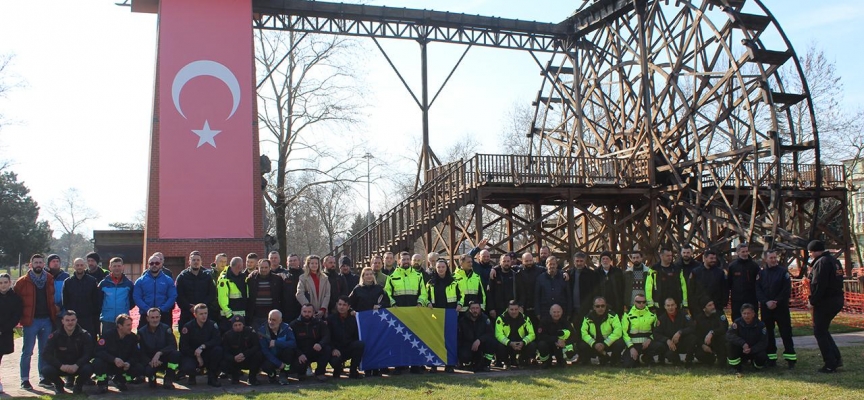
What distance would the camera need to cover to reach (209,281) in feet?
32.6

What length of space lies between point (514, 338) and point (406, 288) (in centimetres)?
165

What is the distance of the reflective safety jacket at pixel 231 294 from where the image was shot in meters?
9.87

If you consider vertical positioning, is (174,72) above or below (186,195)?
above

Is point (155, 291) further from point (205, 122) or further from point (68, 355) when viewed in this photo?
point (205, 122)

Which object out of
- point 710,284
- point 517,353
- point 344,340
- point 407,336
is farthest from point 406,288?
point 710,284

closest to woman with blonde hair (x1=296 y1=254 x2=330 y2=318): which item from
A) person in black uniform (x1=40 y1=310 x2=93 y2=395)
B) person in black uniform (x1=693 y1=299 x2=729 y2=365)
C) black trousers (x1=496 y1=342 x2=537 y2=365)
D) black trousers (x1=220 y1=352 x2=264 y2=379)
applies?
black trousers (x1=220 y1=352 x2=264 y2=379)

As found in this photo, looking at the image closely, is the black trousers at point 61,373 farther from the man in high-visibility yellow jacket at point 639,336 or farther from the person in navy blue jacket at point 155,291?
the man in high-visibility yellow jacket at point 639,336

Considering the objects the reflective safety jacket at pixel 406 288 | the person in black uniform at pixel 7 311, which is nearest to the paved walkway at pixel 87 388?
the person in black uniform at pixel 7 311

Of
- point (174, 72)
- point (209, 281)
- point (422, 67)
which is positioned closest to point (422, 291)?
point (209, 281)

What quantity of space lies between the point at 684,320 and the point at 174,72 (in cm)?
1325

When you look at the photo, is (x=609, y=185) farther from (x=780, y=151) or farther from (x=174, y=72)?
(x=174, y=72)

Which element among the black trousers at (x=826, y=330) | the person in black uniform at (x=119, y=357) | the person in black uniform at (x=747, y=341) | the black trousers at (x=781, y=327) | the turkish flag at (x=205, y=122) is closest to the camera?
the person in black uniform at (x=119, y=357)

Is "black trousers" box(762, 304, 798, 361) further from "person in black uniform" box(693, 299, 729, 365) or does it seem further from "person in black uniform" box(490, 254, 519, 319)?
"person in black uniform" box(490, 254, 519, 319)

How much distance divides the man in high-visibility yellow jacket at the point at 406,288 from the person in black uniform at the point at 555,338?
1.68 meters
